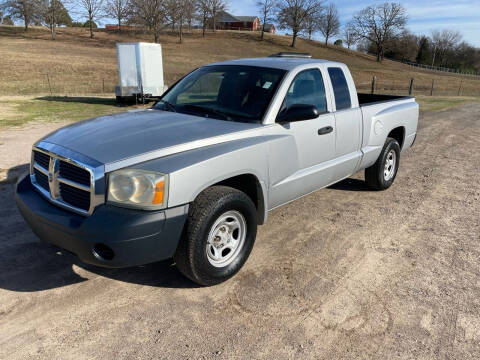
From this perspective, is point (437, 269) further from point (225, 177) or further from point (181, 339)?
point (181, 339)

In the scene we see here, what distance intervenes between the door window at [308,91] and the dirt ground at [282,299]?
143cm

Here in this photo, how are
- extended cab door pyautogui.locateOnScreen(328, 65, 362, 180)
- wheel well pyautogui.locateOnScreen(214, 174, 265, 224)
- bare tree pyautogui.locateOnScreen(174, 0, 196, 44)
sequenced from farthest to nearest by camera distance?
bare tree pyautogui.locateOnScreen(174, 0, 196, 44), extended cab door pyautogui.locateOnScreen(328, 65, 362, 180), wheel well pyautogui.locateOnScreen(214, 174, 265, 224)

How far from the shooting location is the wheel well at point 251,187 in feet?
11.0

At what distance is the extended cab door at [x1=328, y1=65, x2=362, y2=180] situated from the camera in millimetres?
4414

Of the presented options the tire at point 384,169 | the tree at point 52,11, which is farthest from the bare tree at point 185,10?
the tire at point 384,169

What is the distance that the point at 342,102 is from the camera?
4.52 m

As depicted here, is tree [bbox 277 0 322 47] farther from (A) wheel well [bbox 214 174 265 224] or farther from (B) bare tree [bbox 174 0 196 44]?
(A) wheel well [bbox 214 174 265 224]

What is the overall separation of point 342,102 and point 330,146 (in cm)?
64

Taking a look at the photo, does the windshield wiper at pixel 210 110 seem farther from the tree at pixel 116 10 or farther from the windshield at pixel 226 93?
the tree at pixel 116 10

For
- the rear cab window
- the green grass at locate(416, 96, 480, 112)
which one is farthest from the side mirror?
the green grass at locate(416, 96, 480, 112)

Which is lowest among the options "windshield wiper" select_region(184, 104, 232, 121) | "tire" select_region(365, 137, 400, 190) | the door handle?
"tire" select_region(365, 137, 400, 190)

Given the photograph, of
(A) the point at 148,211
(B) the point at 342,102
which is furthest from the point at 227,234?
(B) the point at 342,102

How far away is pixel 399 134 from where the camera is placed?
6.02 m

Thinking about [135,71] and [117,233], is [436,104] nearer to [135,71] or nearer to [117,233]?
[135,71]
